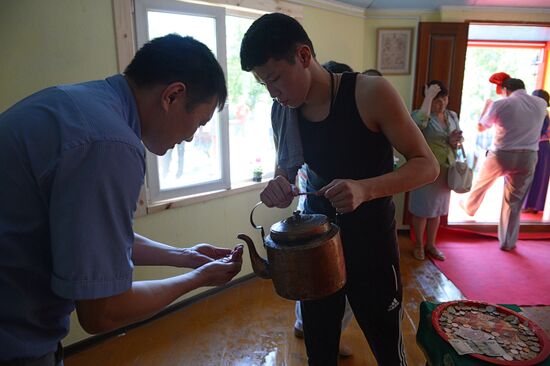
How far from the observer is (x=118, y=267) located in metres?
0.63

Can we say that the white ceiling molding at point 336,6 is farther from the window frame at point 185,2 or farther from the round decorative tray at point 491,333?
the round decorative tray at point 491,333

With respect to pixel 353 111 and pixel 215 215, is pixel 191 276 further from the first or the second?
pixel 215 215

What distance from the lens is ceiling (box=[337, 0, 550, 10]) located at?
3.41 m

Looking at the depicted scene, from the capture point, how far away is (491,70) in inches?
193

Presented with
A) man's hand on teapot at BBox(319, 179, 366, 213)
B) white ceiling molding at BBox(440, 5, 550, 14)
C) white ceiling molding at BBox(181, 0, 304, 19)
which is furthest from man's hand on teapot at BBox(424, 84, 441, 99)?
man's hand on teapot at BBox(319, 179, 366, 213)

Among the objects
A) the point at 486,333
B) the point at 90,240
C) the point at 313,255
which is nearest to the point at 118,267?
the point at 90,240

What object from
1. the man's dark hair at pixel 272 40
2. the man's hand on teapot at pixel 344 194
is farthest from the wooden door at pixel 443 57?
the man's hand on teapot at pixel 344 194

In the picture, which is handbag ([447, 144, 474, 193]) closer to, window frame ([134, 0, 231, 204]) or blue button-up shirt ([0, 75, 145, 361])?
window frame ([134, 0, 231, 204])

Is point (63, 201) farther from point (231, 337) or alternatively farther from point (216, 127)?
point (216, 127)

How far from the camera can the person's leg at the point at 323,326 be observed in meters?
1.29

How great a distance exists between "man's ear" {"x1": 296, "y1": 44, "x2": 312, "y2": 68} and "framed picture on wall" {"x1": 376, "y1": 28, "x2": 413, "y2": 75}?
9.47 feet

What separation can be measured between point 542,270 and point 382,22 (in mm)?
2707

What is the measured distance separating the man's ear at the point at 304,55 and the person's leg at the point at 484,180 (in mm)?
3240

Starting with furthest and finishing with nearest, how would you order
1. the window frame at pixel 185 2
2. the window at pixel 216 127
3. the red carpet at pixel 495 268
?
1. the red carpet at pixel 495 268
2. the window at pixel 216 127
3. the window frame at pixel 185 2
